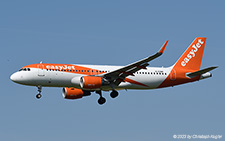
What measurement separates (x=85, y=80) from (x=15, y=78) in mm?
7635

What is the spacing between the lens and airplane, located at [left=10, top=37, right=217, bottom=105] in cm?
4984

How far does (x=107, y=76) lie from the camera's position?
168 feet

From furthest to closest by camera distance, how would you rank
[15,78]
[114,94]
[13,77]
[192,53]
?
[192,53] < [114,94] < [13,77] < [15,78]

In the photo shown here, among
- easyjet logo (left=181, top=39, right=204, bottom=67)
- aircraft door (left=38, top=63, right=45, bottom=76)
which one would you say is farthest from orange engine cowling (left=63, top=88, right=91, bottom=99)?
easyjet logo (left=181, top=39, right=204, bottom=67)

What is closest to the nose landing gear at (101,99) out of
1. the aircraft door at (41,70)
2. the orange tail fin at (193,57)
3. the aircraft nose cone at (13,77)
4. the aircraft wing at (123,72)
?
the aircraft wing at (123,72)

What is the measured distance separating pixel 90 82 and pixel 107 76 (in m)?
2.46

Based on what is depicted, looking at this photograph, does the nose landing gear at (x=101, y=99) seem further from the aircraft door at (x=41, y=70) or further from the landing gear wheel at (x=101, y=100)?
the aircraft door at (x=41, y=70)

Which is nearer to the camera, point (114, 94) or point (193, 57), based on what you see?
point (114, 94)

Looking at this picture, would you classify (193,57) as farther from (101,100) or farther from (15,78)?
(15,78)

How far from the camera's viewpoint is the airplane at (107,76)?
164 feet

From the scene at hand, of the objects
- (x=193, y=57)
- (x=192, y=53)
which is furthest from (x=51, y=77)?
(x=192, y=53)

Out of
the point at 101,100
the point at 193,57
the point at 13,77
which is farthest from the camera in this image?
the point at 193,57

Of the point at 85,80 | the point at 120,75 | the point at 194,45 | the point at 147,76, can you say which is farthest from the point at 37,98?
the point at 194,45

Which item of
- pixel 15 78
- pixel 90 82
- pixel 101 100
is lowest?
pixel 90 82
